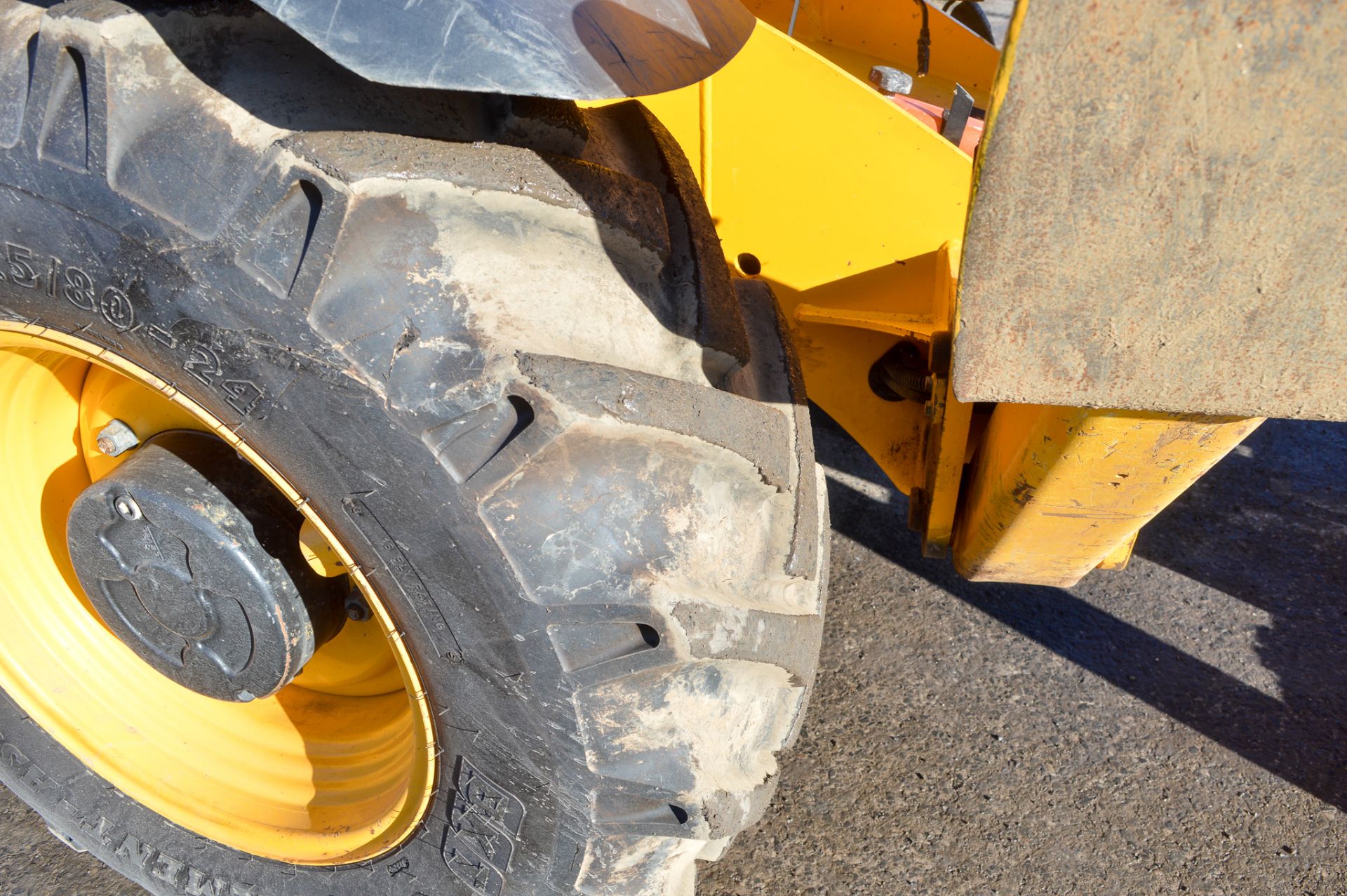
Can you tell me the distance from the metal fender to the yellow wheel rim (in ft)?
1.99

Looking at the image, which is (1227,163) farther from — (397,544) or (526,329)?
(397,544)

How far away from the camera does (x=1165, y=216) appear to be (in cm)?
63

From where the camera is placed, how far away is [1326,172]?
59 centimetres

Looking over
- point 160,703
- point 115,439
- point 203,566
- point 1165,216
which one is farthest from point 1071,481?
point 160,703

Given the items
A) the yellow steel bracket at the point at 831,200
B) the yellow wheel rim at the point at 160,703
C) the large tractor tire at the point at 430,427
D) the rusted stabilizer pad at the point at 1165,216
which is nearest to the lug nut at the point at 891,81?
the yellow steel bracket at the point at 831,200

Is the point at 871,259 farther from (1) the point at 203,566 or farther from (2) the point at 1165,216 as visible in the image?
(1) the point at 203,566

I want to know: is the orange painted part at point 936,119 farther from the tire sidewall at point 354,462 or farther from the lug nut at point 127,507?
the lug nut at point 127,507

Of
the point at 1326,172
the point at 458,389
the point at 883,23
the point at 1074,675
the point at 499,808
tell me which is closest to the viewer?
the point at 1326,172

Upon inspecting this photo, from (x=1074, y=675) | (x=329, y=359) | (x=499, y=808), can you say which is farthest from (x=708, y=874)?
(x=329, y=359)

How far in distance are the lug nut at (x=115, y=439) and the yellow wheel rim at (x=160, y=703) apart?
0.02m

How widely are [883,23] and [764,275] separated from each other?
3.05ft

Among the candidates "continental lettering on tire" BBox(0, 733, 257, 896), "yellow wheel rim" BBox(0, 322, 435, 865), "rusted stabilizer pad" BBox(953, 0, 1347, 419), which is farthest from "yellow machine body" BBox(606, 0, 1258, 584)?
"continental lettering on tire" BBox(0, 733, 257, 896)

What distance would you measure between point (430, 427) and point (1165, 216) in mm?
593

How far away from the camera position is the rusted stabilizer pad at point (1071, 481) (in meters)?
0.89
